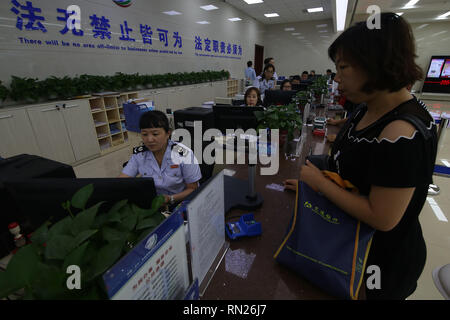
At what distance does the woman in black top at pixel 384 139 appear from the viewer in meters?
0.60

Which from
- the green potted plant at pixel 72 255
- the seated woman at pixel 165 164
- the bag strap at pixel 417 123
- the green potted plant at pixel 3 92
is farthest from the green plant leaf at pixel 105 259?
the green potted plant at pixel 3 92

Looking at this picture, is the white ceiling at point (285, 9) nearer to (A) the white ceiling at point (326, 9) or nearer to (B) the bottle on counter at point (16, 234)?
(A) the white ceiling at point (326, 9)

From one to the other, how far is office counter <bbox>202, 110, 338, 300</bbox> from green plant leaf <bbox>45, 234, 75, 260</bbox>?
1.51ft

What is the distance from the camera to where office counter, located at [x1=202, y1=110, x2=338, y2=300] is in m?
0.74

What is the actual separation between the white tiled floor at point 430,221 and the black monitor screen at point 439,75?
24.5 feet

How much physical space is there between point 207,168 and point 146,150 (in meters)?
0.49

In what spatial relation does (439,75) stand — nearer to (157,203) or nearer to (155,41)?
(155,41)

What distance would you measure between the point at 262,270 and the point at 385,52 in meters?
0.80

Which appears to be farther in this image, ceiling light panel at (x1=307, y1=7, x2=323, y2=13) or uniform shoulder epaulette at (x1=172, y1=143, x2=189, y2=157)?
ceiling light panel at (x1=307, y1=7, x2=323, y2=13)

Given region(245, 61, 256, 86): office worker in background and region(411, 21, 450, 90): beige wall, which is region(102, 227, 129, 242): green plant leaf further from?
region(411, 21, 450, 90): beige wall

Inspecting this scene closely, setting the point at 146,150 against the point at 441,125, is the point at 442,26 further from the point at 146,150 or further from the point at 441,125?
the point at 146,150

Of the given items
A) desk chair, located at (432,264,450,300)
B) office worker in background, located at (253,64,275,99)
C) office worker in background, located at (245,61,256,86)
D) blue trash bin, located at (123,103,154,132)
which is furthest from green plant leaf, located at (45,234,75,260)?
office worker in background, located at (245,61,256,86)

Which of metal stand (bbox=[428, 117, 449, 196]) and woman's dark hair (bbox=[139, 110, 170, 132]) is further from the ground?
woman's dark hair (bbox=[139, 110, 170, 132])
